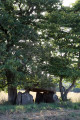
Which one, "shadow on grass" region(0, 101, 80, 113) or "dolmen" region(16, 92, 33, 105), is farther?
"dolmen" region(16, 92, 33, 105)

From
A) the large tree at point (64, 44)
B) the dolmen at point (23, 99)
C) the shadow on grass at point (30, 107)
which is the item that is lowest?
the shadow on grass at point (30, 107)

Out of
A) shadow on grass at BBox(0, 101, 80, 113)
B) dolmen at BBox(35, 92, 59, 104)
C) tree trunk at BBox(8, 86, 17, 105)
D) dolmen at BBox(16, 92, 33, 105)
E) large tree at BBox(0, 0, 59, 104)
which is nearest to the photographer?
shadow on grass at BBox(0, 101, 80, 113)

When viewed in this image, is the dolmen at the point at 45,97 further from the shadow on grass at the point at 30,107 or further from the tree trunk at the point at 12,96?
the shadow on grass at the point at 30,107

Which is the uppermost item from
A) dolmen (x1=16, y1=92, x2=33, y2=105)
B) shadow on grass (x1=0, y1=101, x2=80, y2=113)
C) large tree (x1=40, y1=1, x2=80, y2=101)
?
large tree (x1=40, y1=1, x2=80, y2=101)

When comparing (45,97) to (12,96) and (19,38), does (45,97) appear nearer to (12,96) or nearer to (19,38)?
(12,96)

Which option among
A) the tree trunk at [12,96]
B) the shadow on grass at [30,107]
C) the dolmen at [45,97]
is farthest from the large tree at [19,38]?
the dolmen at [45,97]

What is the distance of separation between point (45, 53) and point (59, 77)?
2.97m

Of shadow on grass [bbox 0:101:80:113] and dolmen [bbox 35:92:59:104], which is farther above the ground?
dolmen [bbox 35:92:59:104]

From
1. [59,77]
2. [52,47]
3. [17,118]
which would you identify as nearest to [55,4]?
[52,47]

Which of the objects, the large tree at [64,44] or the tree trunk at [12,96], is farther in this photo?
the tree trunk at [12,96]

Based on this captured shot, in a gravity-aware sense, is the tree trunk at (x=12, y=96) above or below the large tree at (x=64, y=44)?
below

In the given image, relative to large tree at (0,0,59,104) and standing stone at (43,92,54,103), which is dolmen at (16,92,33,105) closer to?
large tree at (0,0,59,104)

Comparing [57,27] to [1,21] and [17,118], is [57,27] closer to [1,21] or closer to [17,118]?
[1,21]

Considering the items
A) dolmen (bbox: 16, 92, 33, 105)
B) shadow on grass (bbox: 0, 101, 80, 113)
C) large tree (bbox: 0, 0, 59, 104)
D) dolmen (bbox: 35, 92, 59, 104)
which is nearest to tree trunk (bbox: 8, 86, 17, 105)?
large tree (bbox: 0, 0, 59, 104)
